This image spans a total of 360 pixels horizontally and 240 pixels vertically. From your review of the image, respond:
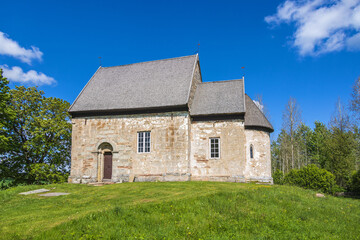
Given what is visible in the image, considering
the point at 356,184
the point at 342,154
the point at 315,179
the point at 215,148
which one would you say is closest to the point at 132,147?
the point at 215,148

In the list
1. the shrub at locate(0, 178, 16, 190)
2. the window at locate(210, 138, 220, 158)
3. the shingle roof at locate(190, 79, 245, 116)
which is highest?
the shingle roof at locate(190, 79, 245, 116)

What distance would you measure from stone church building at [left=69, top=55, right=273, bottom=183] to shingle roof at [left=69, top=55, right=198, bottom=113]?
92 mm

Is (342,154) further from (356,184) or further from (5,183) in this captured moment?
(5,183)

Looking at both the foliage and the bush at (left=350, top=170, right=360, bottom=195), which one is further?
the foliage

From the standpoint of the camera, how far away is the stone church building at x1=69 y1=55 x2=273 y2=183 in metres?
20.0

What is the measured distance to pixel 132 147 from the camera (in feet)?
68.7

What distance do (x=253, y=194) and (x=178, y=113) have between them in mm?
9908

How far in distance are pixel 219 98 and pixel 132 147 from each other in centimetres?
816

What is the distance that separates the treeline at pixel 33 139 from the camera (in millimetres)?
24938

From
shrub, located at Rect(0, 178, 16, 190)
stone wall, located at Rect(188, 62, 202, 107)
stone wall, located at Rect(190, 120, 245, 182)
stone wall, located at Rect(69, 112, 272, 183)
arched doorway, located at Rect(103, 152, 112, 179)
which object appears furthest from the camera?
shrub, located at Rect(0, 178, 16, 190)

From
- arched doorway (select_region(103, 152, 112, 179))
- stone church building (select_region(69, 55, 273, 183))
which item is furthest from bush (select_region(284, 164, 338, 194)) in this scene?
arched doorway (select_region(103, 152, 112, 179))

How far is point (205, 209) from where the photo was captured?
9.70 metres

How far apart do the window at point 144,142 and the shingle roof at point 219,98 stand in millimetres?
4021

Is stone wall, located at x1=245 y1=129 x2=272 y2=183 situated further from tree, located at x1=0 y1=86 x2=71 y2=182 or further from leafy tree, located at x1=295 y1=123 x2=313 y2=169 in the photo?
leafy tree, located at x1=295 y1=123 x2=313 y2=169
